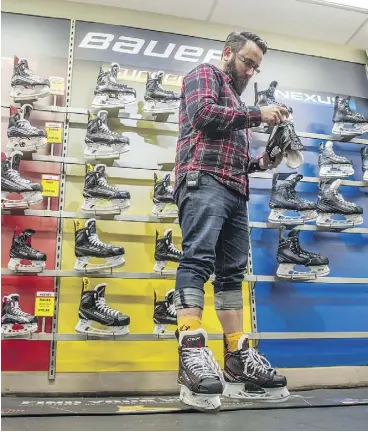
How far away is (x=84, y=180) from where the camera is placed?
128 inches

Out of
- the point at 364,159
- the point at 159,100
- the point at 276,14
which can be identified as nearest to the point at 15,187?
the point at 159,100

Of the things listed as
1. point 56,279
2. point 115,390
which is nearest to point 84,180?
point 56,279

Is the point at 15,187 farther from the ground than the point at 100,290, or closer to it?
farther from the ground

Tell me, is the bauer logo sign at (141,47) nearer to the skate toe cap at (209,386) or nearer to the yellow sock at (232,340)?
the yellow sock at (232,340)

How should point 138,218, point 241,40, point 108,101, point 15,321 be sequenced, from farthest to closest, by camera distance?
point 108,101 → point 138,218 → point 15,321 → point 241,40

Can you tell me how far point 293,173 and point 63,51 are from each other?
2001mm

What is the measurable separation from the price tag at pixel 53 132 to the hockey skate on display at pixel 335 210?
1.98 m

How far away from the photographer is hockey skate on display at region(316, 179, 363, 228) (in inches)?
129

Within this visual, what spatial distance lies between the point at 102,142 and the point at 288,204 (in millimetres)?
1397

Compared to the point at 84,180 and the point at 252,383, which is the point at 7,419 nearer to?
the point at 252,383

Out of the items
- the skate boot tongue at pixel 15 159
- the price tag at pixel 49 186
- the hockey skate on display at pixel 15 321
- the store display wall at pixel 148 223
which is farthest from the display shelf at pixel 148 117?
the hockey skate on display at pixel 15 321

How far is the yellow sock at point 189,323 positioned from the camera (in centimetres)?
157

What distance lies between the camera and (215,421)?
1465 millimetres

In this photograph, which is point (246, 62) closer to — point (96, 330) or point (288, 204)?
point (288, 204)
